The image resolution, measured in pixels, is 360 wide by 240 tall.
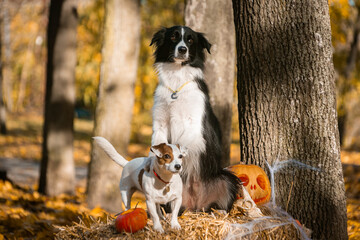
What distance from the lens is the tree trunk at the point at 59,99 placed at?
660 centimetres

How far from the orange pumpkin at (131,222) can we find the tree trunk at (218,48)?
185cm

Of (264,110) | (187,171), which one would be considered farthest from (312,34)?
(187,171)

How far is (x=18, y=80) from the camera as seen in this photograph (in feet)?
90.9

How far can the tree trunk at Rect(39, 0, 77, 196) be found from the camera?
6.60m

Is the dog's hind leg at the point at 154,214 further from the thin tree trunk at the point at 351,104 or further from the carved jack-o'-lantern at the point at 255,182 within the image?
the thin tree trunk at the point at 351,104

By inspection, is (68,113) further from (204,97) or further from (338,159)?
(338,159)

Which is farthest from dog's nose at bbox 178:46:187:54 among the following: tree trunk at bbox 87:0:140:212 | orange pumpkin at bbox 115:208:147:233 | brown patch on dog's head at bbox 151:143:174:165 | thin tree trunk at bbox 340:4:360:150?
thin tree trunk at bbox 340:4:360:150

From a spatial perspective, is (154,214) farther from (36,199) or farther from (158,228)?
(36,199)

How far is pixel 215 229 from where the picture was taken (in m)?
2.57

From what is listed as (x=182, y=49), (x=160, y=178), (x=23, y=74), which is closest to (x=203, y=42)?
(x=182, y=49)

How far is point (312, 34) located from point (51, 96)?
5058 millimetres

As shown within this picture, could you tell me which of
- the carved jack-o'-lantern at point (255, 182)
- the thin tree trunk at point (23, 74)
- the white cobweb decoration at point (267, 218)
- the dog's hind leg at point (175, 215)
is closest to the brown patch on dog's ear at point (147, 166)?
the dog's hind leg at point (175, 215)

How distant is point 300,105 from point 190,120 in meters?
0.98

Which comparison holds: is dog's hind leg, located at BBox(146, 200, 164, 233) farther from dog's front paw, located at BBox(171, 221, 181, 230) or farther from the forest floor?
the forest floor
